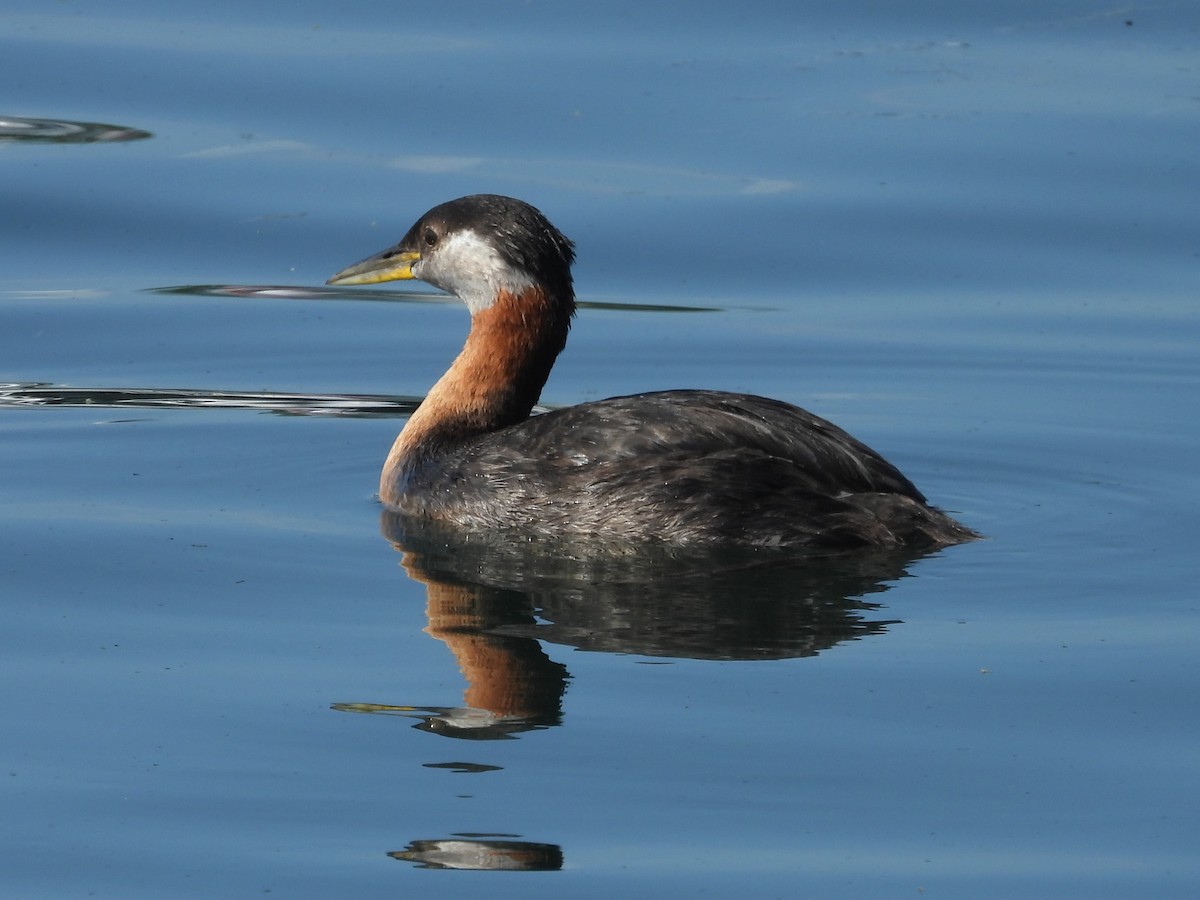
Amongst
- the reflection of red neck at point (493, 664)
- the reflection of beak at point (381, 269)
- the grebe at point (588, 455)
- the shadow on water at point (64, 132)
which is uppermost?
the shadow on water at point (64, 132)

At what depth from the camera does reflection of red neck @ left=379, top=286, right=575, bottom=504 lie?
9617mm

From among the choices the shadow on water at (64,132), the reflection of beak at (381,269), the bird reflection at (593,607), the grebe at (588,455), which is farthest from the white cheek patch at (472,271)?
the shadow on water at (64,132)

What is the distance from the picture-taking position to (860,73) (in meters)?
15.6

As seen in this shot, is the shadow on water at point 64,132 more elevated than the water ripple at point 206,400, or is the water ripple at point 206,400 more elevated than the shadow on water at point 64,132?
the shadow on water at point 64,132

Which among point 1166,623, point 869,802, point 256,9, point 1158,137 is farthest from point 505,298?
point 256,9

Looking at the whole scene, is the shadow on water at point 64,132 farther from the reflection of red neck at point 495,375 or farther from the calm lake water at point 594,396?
the reflection of red neck at point 495,375

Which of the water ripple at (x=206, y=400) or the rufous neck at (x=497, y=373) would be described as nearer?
the rufous neck at (x=497, y=373)

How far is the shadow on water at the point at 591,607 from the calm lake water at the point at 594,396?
0.03 meters

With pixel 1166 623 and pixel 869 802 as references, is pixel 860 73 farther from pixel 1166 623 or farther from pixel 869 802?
Result: pixel 869 802

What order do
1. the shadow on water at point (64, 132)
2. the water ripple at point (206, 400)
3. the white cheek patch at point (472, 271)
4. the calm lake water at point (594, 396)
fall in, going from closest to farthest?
the calm lake water at point (594, 396), the white cheek patch at point (472, 271), the water ripple at point (206, 400), the shadow on water at point (64, 132)

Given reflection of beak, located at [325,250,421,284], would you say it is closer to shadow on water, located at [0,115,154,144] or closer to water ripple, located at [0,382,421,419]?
water ripple, located at [0,382,421,419]

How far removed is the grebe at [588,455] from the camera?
8656 mm

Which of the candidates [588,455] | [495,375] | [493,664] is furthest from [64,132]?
[493,664]

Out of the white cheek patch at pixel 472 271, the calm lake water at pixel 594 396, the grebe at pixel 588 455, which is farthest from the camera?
the white cheek patch at pixel 472 271
